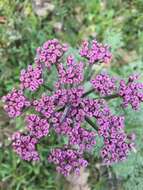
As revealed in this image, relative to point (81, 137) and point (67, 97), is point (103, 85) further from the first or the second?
point (81, 137)

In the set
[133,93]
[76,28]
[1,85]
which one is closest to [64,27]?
[76,28]

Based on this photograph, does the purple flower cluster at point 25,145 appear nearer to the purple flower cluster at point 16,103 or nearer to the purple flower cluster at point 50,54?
the purple flower cluster at point 16,103

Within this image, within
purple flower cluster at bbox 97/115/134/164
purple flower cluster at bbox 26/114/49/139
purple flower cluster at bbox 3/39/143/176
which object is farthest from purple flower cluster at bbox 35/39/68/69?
purple flower cluster at bbox 97/115/134/164

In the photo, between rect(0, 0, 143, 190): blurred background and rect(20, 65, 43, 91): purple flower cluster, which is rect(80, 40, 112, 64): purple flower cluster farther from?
rect(0, 0, 143, 190): blurred background

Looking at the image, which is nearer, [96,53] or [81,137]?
[81,137]

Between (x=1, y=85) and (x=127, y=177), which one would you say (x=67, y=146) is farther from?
(x=1, y=85)

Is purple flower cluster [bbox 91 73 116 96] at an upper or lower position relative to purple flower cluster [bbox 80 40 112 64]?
lower

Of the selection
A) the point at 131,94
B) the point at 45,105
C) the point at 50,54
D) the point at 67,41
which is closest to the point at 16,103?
the point at 45,105
